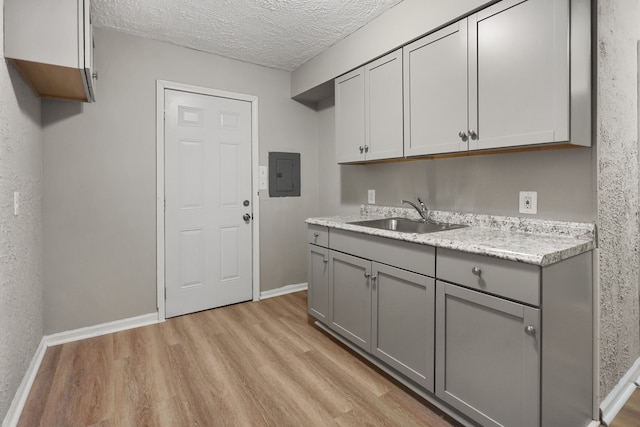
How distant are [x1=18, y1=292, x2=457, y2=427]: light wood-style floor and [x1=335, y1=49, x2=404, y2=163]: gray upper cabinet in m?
1.49

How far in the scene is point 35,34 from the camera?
171cm

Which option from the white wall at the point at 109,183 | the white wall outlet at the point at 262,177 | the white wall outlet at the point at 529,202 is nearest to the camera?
the white wall outlet at the point at 529,202

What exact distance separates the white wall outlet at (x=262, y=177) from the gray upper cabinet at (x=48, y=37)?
1.72 m

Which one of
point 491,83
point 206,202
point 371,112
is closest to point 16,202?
point 206,202

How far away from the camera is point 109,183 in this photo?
2.67 m

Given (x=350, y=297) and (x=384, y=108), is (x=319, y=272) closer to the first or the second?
(x=350, y=297)

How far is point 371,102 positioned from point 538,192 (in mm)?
1284

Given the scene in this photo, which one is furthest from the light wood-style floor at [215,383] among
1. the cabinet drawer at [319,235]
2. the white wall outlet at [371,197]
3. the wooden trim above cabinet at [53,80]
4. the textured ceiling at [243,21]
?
the textured ceiling at [243,21]

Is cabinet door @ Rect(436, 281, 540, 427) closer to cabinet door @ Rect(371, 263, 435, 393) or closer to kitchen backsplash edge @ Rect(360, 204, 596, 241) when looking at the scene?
cabinet door @ Rect(371, 263, 435, 393)

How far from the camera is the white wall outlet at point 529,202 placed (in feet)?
6.10

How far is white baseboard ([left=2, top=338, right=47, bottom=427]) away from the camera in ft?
5.37

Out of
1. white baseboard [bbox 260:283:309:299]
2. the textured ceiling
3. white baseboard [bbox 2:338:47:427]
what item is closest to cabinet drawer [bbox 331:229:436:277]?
white baseboard [bbox 260:283:309:299]

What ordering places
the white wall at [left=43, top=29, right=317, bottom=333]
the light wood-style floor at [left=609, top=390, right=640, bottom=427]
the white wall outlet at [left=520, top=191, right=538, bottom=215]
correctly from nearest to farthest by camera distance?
the light wood-style floor at [left=609, top=390, right=640, bottom=427]
the white wall outlet at [left=520, top=191, right=538, bottom=215]
the white wall at [left=43, top=29, right=317, bottom=333]

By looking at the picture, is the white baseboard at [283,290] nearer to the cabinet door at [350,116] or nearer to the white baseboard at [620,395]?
the cabinet door at [350,116]
